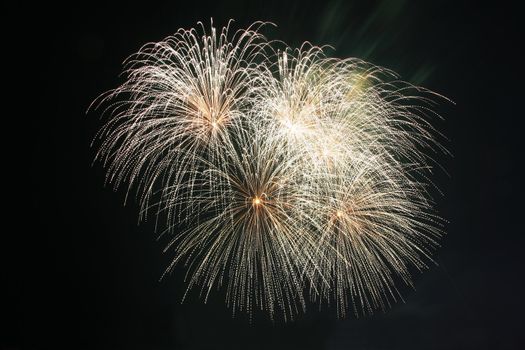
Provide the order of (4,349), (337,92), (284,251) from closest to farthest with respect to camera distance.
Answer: (284,251) < (337,92) < (4,349)

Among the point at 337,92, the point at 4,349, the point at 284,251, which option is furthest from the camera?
the point at 4,349

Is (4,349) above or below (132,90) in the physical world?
below

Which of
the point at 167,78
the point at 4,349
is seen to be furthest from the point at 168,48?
the point at 4,349

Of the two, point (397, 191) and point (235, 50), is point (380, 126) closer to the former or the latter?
point (397, 191)

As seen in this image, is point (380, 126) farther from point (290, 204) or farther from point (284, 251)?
point (284, 251)

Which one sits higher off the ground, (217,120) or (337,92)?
(337,92)

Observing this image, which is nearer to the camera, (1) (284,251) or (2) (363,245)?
(1) (284,251)

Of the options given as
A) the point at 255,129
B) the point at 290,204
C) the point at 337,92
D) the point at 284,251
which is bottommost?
the point at 284,251

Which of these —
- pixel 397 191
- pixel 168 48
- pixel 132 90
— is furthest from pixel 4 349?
pixel 397 191

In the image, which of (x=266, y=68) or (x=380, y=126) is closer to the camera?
(x=266, y=68)
